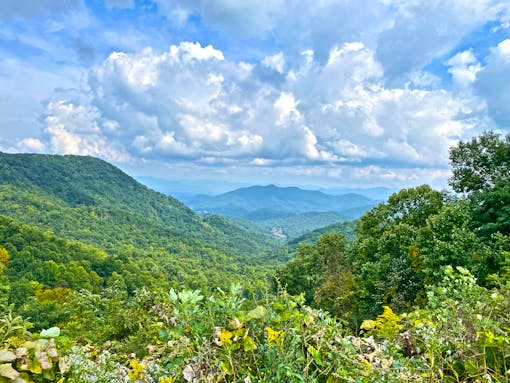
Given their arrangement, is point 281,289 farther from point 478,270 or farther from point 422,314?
point 478,270

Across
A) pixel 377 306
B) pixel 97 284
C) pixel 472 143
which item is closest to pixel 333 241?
pixel 377 306

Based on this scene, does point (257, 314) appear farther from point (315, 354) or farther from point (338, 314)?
point (338, 314)

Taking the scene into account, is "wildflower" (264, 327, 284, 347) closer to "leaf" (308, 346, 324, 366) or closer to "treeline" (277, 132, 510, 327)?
"leaf" (308, 346, 324, 366)

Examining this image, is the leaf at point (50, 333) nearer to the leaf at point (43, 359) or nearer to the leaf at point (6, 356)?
the leaf at point (43, 359)

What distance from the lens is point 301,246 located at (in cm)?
3178

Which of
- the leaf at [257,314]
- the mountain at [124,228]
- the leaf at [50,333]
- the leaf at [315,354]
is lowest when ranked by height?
the mountain at [124,228]

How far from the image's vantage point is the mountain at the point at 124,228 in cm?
8569

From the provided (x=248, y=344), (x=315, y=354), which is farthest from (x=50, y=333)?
(x=315, y=354)

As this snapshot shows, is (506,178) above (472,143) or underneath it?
underneath

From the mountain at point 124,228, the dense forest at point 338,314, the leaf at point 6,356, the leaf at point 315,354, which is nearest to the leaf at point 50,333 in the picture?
the dense forest at point 338,314

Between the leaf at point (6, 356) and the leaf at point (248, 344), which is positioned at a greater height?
the leaf at point (6, 356)

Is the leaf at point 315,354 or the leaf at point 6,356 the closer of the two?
the leaf at point 6,356

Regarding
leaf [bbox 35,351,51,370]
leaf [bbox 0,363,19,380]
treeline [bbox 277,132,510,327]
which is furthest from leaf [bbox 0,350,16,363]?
treeline [bbox 277,132,510,327]

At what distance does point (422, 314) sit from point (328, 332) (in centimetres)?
108
